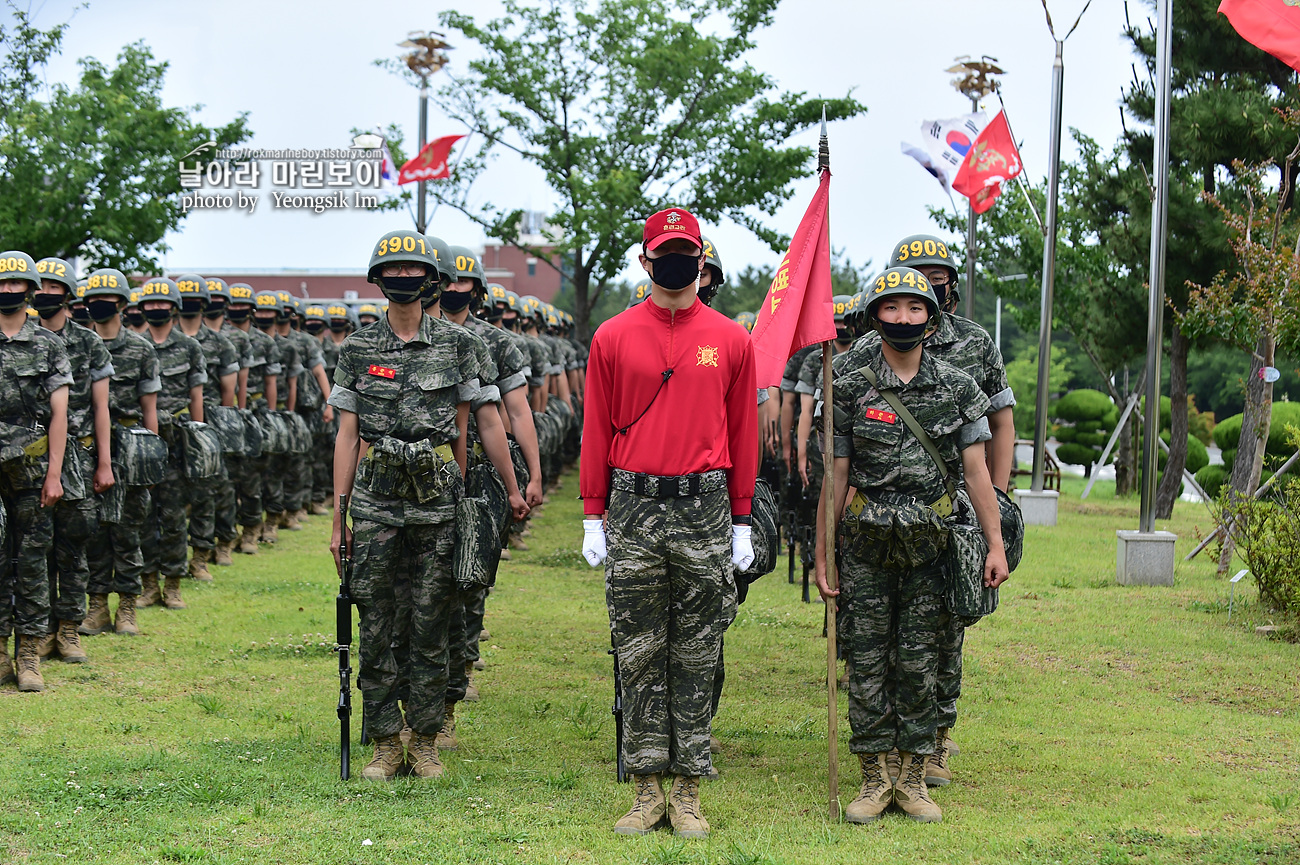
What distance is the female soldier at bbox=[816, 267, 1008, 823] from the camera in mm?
5961

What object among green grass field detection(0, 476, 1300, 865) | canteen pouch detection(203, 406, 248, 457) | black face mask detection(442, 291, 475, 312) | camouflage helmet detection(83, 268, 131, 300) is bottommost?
green grass field detection(0, 476, 1300, 865)

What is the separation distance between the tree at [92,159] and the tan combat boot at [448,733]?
15.7 meters

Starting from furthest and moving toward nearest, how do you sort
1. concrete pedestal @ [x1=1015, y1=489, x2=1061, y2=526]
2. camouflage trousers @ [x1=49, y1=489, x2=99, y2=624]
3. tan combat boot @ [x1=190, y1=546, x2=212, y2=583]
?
concrete pedestal @ [x1=1015, y1=489, x2=1061, y2=526]
tan combat boot @ [x1=190, y1=546, x2=212, y2=583]
camouflage trousers @ [x1=49, y1=489, x2=99, y2=624]

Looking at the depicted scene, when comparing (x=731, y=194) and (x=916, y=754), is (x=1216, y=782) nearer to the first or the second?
(x=916, y=754)

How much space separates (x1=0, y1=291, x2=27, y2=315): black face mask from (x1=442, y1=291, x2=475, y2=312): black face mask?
2500mm

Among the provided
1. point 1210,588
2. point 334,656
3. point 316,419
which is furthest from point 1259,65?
point 334,656

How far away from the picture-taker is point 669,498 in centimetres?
561

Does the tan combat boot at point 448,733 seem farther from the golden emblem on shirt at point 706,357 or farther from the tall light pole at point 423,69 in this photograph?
the tall light pole at point 423,69

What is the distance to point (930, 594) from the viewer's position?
19.6 ft

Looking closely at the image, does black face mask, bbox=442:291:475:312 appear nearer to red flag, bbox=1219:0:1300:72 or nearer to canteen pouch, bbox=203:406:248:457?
canteen pouch, bbox=203:406:248:457

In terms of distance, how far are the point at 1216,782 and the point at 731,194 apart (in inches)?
778

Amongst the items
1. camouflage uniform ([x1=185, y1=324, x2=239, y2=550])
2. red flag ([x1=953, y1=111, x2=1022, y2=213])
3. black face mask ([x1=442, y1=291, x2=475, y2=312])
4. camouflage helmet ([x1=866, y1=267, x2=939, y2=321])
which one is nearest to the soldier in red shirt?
camouflage helmet ([x1=866, y1=267, x2=939, y2=321])

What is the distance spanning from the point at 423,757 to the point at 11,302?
12.6 ft

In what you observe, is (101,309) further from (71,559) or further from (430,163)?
(430,163)
